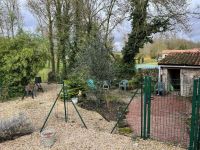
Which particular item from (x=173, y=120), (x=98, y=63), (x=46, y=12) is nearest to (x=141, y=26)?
(x=46, y=12)

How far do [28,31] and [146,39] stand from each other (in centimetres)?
998

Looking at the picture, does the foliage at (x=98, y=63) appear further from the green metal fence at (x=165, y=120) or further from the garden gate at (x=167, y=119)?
the green metal fence at (x=165, y=120)

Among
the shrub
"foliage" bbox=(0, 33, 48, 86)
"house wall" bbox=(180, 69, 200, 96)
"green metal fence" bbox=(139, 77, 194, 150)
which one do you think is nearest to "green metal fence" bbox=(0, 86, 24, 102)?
"foliage" bbox=(0, 33, 48, 86)

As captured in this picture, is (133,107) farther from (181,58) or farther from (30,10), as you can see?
(30,10)

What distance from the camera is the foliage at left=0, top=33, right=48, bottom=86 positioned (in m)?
17.0

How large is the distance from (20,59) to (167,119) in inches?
393

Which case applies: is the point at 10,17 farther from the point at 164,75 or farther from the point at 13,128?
the point at 13,128

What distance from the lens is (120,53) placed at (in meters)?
25.4

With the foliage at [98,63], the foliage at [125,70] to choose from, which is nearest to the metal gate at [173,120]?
the foliage at [98,63]

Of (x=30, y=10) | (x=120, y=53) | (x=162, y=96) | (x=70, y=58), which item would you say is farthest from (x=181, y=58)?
(x=30, y=10)

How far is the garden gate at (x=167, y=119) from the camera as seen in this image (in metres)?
7.19

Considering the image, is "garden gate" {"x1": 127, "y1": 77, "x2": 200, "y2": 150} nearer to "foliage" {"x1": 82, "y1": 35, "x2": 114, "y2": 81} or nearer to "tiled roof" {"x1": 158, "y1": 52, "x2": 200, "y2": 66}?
"foliage" {"x1": 82, "y1": 35, "x2": 114, "y2": 81}

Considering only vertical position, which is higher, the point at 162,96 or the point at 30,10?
the point at 30,10

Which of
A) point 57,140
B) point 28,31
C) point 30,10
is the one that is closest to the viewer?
point 57,140
